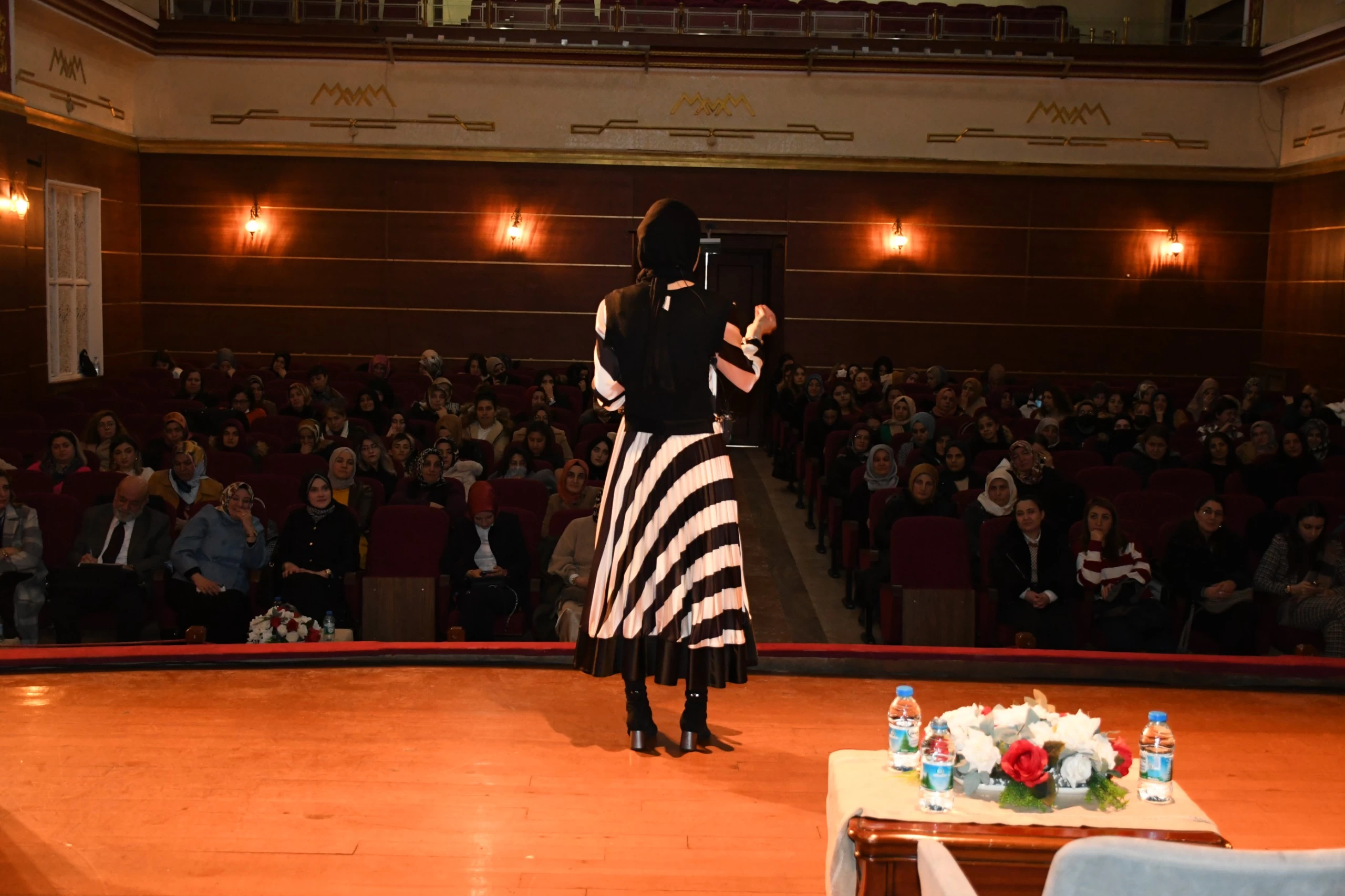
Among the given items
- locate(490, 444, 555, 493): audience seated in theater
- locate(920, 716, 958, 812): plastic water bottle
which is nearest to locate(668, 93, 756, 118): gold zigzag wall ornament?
locate(490, 444, 555, 493): audience seated in theater

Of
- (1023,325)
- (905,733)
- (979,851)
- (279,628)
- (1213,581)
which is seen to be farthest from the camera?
(1023,325)

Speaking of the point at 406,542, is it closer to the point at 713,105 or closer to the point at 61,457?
the point at 61,457

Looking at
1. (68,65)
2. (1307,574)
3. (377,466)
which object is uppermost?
(68,65)

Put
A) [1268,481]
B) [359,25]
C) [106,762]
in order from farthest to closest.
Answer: [359,25]
[1268,481]
[106,762]

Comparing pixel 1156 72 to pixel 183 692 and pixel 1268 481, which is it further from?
pixel 183 692

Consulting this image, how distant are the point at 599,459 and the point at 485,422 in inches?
70.0

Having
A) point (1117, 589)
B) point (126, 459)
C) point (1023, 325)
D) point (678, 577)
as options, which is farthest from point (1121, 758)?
A: point (1023, 325)


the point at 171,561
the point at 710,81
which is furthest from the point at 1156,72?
the point at 171,561

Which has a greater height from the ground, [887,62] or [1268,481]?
[887,62]

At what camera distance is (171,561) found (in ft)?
20.0

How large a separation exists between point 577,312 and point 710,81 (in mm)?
2941

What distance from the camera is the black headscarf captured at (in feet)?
12.0

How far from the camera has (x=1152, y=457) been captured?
866 centimetres

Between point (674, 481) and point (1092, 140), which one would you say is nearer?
point (674, 481)
